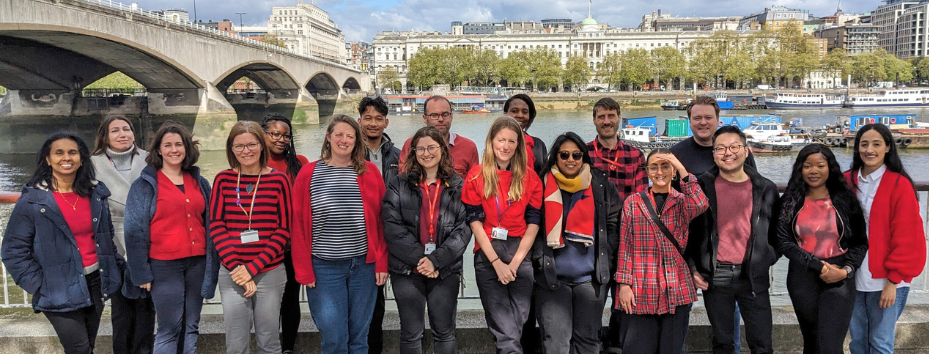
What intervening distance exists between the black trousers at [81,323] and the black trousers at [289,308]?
0.98 m

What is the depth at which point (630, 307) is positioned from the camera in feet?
10.3

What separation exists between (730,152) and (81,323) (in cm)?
356

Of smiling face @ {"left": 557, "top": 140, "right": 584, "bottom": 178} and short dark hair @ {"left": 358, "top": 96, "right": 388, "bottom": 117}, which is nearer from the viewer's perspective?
smiling face @ {"left": 557, "top": 140, "right": 584, "bottom": 178}

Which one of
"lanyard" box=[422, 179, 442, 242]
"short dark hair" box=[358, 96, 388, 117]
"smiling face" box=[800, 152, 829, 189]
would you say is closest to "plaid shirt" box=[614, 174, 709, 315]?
"smiling face" box=[800, 152, 829, 189]

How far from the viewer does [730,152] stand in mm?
3111

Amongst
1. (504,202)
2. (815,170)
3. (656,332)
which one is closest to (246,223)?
(504,202)

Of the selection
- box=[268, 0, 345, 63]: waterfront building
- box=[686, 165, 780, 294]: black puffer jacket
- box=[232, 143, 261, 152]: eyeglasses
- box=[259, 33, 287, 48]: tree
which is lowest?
box=[686, 165, 780, 294]: black puffer jacket

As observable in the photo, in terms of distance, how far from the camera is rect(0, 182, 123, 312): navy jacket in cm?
299

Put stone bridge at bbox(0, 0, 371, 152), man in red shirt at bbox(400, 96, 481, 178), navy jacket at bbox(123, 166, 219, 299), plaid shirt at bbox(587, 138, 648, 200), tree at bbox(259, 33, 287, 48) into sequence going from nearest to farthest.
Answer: navy jacket at bbox(123, 166, 219, 299)
plaid shirt at bbox(587, 138, 648, 200)
man in red shirt at bbox(400, 96, 481, 178)
stone bridge at bbox(0, 0, 371, 152)
tree at bbox(259, 33, 287, 48)

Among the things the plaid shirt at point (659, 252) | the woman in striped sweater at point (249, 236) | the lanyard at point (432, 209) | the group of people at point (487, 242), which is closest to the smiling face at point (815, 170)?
the group of people at point (487, 242)

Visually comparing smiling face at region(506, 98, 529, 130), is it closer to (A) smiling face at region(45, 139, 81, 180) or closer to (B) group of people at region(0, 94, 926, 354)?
(B) group of people at region(0, 94, 926, 354)

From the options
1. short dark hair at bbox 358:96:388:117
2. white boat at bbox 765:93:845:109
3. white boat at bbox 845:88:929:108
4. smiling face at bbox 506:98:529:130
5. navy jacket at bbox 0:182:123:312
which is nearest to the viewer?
navy jacket at bbox 0:182:123:312

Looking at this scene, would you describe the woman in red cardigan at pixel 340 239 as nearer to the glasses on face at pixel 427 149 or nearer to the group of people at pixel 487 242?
the group of people at pixel 487 242

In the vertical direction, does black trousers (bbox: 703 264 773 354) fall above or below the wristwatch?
below
